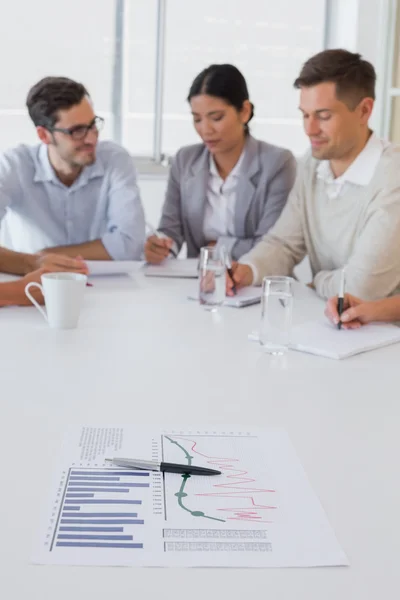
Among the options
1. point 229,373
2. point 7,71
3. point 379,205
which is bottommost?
point 229,373

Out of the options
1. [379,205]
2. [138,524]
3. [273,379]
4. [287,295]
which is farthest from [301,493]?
[379,205]

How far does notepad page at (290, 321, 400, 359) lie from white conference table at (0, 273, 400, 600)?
3 cm

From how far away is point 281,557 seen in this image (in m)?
0.79

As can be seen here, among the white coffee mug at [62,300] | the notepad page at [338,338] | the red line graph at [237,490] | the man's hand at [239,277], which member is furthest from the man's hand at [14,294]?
the red line graph at [237,490]

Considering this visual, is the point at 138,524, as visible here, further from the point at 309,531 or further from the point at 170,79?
the point at 170,79

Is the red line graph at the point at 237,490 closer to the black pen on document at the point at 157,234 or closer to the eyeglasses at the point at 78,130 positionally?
the black pen on document at the point at 157,234

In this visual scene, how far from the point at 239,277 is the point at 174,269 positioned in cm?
38

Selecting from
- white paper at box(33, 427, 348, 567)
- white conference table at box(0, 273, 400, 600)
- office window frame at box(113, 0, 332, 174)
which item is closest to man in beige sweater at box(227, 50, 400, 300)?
white conference table at box(0, 273, 400, 600)

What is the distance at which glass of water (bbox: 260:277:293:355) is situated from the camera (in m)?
1.58

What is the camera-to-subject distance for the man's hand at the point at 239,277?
2107 mm

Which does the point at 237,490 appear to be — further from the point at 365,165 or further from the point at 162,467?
the point at 365,165

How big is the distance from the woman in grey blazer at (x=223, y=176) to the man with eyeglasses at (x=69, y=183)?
0.23m

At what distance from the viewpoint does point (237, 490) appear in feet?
3.03

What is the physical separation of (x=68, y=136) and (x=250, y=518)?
7.23ft
